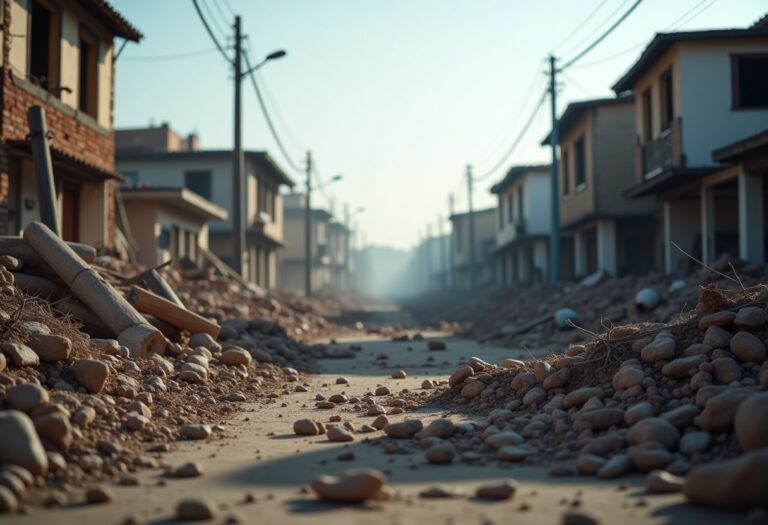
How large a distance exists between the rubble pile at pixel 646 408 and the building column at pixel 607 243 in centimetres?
1659

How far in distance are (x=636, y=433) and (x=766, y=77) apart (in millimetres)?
15363

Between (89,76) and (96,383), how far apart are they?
38.8 feet

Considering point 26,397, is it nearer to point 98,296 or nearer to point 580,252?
point 98,296

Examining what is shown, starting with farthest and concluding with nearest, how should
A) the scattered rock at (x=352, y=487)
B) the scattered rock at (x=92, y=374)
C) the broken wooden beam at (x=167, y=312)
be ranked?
the broken wooden beam at (x=167, y=312)
the scattered rock at (x=92, y=374)
the scattered rock at (x=352, y=487)

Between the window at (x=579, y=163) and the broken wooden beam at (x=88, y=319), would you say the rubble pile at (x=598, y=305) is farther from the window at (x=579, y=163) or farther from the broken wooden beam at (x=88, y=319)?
the broken wooden beam at (x=88, y=319)

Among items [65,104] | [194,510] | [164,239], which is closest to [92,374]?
[194,510]

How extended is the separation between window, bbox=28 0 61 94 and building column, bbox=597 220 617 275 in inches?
616

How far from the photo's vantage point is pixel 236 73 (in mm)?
19281

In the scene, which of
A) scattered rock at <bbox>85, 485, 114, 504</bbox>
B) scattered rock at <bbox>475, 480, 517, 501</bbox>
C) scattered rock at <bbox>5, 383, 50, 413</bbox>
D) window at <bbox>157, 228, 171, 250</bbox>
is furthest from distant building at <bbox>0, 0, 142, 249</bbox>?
scattered rock at <bbox>475, 480, 517, 501</bbox>

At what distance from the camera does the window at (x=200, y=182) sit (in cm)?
3036

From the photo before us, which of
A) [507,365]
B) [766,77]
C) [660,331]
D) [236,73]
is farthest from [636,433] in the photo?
[236,73]

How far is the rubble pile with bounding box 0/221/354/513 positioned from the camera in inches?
159

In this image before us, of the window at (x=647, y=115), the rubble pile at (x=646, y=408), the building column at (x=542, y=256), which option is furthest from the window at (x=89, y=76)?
the building column at (x=542, y=256)

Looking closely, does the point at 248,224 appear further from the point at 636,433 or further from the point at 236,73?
the point at 636,433
